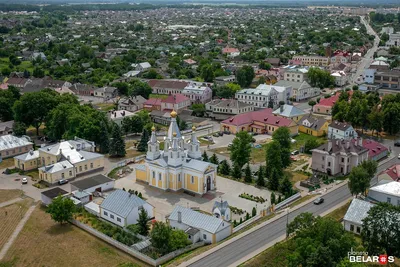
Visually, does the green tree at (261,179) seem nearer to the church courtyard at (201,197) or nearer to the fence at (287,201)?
the church courtyard at (201,197)

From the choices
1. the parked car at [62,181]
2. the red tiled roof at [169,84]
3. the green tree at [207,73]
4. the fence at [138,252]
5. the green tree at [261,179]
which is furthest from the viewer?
the green tree at [207,73]

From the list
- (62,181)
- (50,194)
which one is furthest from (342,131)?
(50,194)

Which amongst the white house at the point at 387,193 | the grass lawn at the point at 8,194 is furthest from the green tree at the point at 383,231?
the grass lawn at the point at 8,194

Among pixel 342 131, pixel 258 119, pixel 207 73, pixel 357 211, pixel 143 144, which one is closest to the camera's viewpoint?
pixel 357 211

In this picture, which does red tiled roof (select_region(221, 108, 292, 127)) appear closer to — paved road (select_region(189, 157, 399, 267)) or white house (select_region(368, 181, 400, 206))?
paved road (select_region(189, 157, 399, 267))

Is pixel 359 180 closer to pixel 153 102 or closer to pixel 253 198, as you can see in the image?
pixel 253 198

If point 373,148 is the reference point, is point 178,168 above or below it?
above
